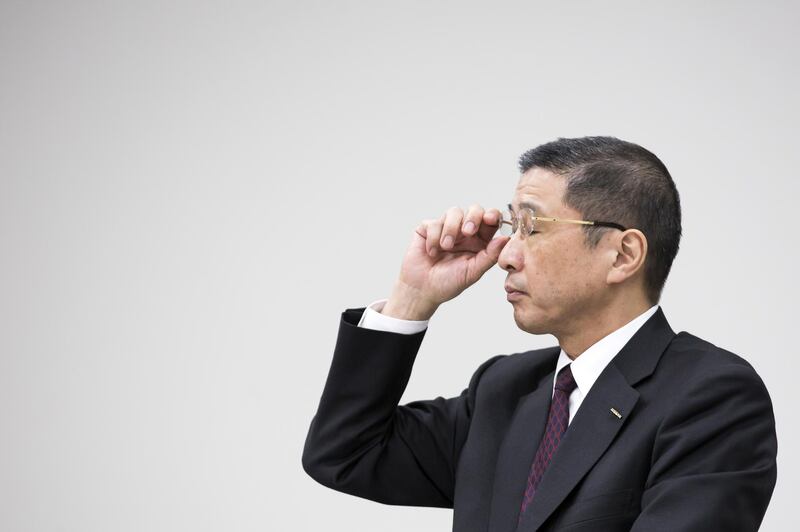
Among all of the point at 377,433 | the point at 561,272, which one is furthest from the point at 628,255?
the point at 377,433

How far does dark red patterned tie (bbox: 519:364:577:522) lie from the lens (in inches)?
82.7

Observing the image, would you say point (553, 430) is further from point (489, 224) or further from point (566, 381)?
point (489, 224)

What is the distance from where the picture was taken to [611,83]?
4.13m

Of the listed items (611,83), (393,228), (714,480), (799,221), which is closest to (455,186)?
(393,228)

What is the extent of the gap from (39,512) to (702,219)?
2.92 m

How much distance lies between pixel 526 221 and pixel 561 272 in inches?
5.0

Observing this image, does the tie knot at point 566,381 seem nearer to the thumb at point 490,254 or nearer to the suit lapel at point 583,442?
the suit lapel at point 583,442

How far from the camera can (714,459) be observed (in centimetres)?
183

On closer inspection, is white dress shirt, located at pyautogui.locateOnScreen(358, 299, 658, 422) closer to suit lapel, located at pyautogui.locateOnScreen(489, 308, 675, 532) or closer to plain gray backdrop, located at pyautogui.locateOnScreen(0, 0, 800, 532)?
suit lapel, located at pyautogui.locateOnScreen(489, 308, 675, 532)

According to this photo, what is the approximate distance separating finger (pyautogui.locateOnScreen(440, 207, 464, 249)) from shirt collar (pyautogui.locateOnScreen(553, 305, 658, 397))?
402 mm

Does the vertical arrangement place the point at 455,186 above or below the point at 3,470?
above

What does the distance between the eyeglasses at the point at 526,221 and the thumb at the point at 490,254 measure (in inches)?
2.9

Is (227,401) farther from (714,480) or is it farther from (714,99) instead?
(714,480)

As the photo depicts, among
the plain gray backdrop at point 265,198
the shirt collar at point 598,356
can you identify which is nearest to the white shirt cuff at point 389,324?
the shirt collar at point 598,356
